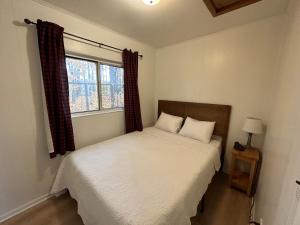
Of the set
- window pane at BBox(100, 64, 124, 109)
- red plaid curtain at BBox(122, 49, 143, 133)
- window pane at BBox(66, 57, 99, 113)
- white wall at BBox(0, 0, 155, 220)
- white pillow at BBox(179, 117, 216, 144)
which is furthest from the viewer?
red plaid curtain at BBox(122, 49, 143, 133)

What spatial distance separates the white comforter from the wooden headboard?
0.44 metres

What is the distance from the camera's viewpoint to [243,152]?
6.15 feet

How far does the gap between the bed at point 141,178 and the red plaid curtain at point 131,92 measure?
45cm

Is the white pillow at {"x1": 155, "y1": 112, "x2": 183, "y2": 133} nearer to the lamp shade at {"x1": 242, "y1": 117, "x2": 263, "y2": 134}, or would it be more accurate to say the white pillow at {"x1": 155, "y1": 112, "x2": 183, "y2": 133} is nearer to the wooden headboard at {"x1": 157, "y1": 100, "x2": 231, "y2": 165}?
the wooden headboard at {"x1": 157, "y1": 100, "x2": 231, "y2": 165}

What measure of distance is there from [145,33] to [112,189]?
2.32 meters

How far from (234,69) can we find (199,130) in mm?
1103

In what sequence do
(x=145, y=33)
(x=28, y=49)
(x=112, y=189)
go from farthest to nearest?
1. (x=145, y=33)
2. (x=28, y=49)
3. (x=112, y=189)

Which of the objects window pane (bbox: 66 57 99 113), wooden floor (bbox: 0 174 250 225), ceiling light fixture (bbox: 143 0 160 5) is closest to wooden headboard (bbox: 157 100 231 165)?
wooden floor (bbox: 0 174 250 225)

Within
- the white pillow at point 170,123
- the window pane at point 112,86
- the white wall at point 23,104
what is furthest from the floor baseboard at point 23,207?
the white pillow at point 170,123

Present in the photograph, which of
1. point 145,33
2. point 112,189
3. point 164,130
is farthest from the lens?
point 164,130

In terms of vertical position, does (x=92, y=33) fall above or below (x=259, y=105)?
above

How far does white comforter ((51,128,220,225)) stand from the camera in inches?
37.6

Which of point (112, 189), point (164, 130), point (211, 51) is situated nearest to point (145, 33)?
point (211, 51)

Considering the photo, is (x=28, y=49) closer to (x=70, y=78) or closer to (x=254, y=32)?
(x=70, y=78)
